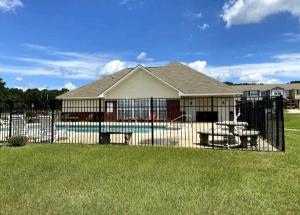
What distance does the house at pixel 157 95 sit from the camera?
31.1m

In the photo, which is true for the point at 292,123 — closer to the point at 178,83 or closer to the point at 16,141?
the point at 178,83

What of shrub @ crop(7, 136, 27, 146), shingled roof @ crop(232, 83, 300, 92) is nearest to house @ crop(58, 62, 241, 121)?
shrub @ crop(7, 136, 27, 146)

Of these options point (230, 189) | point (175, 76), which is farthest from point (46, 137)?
point (175, 76)

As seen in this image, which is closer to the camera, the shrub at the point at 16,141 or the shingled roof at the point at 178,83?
the shrub at the point at 16,141

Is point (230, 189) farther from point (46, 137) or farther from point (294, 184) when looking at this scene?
point (46, 137)

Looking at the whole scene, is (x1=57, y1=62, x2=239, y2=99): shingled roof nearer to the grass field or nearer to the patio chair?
the patio chair

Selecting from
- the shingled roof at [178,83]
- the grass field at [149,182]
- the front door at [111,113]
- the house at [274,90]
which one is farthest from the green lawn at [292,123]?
the house at [274,90]

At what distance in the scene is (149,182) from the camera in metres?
7.55

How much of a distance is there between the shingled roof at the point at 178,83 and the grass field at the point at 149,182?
20.0 m

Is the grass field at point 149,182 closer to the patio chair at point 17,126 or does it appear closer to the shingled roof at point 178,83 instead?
the patio chair at point 17,126

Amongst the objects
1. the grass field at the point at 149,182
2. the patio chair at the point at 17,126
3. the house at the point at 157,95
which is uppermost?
the house at the point at 157,95

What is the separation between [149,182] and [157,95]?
996 inches

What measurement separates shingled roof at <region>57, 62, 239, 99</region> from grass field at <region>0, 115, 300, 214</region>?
20.0m

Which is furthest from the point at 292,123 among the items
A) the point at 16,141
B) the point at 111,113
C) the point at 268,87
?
the point at 268,87
